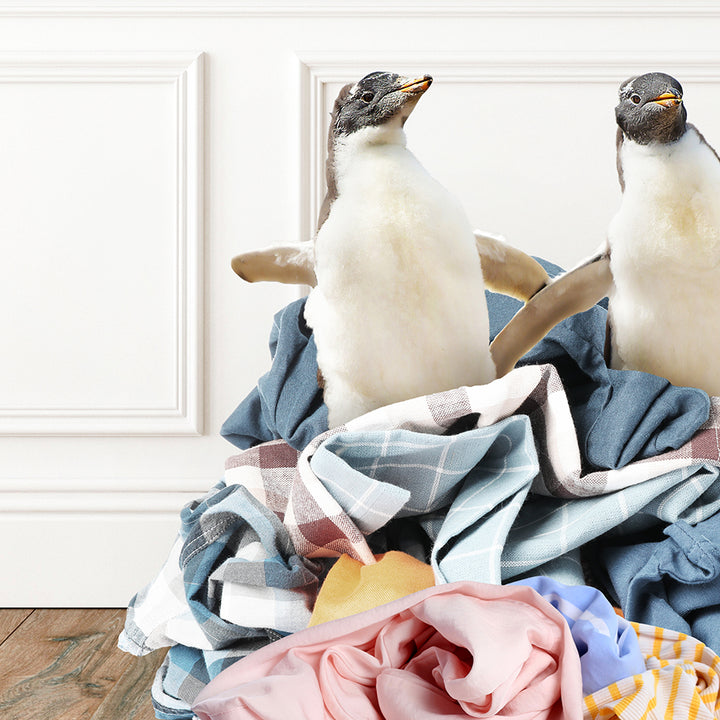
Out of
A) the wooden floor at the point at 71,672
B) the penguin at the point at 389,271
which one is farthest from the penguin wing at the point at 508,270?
the wooden floor at the point at 71,672

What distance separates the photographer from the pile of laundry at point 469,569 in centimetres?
32

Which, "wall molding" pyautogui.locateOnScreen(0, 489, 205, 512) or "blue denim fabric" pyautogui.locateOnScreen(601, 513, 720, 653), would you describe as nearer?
"blue denim fabric" pyautogui.locateOnScreen(601, 513, 720, 653)

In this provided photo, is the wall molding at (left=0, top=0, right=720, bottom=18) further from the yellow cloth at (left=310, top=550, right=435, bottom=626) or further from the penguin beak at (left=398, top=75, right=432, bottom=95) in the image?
the yellow cloth at (left=310, top=550, right=435, bottom=626)

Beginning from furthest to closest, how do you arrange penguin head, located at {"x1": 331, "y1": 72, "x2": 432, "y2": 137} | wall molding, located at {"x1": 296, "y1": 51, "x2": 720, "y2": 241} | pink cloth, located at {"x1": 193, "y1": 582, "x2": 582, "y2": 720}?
wall molding, located at {"x1": 296, "y1": 51, "x2": 720, "y2": 241}, penguin head, located at {"x1": 331, "y1": 72, "x2": 432, "y2": 137}, pink cloth, located at {"x1": 193, "y1": 582, "x2": 582, "y2": 720}

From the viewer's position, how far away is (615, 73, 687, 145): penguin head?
50 cm

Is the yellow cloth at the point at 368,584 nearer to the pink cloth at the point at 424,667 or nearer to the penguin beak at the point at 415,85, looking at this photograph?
the pink cloth at the point at 424,667

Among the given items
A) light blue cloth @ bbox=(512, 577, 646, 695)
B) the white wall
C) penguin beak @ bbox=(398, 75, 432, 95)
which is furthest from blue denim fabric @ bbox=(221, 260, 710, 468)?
the white wall

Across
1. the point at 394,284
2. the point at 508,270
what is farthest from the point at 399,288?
the point at 508,270

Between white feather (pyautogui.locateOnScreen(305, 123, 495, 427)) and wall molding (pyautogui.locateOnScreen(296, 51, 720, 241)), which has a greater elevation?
wall molding (pyautogui.locateOnScreen(296, 51, 720, 241))

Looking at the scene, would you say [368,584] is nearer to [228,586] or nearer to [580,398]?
[228,586]

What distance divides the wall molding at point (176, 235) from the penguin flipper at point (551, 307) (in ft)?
2.06

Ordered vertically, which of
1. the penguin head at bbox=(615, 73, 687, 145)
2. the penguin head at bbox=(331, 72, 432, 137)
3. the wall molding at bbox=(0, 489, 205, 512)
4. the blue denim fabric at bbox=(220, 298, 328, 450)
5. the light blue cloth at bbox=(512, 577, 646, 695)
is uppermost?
the penguin head at bbox=(331, 72, 432, 137)

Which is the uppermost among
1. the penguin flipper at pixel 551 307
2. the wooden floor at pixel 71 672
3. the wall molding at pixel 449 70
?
the wall molding at pixel 449 70

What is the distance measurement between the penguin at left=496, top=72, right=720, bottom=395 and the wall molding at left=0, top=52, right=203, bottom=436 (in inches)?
27.5
